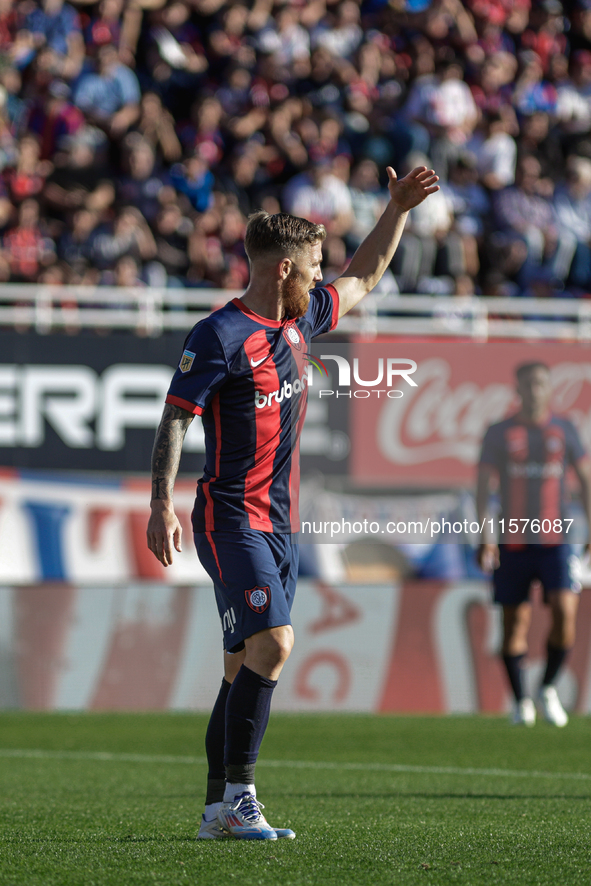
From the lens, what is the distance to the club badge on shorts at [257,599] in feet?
13.3

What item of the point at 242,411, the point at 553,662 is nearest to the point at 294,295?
the point at 242,411

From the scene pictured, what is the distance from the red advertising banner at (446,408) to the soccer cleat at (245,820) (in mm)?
7592

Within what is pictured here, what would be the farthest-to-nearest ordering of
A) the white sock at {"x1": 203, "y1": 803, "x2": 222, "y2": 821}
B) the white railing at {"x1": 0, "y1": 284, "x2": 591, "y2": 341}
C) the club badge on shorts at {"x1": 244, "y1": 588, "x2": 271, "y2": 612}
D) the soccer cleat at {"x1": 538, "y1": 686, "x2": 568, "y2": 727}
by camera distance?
the white railing at {"x1": 0, "y1": 284, "x2": 591, "y2": 341}
the soccer cleat at {"x1": 538, "y1": 686, "x2": 568, "y2": 727}
the white sock at {"x1": 203, "y1": 803, "x2": 222, "y2": 821}
the club badge on shorts at {"x1": 244, "y1": 588, "x2": 271, "y2": 612}

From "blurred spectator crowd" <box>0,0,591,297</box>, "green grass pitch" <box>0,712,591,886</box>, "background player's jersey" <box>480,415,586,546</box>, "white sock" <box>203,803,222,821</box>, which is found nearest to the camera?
"green grass pitch" <box>0,712,591,886</box>

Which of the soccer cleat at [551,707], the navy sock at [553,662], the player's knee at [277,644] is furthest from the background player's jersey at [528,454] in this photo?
the player's knee at [277,644]

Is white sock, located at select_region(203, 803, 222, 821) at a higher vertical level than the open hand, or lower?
lower

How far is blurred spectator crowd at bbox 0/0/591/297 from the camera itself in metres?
12.5

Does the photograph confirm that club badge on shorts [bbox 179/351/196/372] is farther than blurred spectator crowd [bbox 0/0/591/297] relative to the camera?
No

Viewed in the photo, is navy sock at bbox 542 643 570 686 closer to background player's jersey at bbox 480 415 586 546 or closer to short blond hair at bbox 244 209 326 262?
background player's jersey at bbox 480 415 586 546

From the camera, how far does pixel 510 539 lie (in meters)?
9.58

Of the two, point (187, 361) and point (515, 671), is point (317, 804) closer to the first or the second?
point (187, 361)

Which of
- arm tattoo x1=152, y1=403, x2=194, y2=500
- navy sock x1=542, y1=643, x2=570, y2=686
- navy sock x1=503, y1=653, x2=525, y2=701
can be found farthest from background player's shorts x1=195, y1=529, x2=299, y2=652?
navy sock x1=542, y1=643, x2=570, y2=686


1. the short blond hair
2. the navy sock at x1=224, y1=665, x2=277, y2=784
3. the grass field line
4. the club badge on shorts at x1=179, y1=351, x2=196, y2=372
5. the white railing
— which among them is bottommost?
the grass field line

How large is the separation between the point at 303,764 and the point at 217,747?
3.54m
